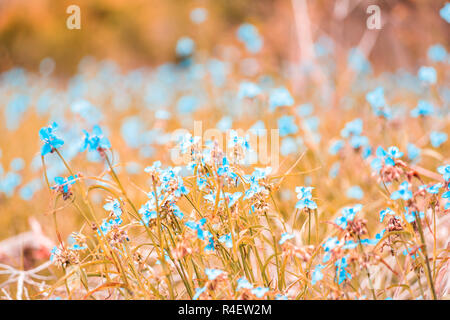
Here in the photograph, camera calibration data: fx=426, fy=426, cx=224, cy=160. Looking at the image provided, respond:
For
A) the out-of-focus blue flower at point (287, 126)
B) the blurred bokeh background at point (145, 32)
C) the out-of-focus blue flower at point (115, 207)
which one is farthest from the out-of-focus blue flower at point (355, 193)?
the blurred bokeh background at point (145, 32)

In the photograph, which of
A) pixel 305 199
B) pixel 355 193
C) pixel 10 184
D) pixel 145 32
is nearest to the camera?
pixel 305 199

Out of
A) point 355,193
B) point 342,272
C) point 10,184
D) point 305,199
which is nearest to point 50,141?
point 305,199

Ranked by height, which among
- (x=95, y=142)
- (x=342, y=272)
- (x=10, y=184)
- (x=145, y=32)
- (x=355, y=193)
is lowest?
(x=342, y=272)

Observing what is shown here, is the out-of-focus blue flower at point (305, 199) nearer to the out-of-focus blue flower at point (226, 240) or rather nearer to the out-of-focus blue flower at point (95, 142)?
the out-of-focus blue flower at point (226, 240)

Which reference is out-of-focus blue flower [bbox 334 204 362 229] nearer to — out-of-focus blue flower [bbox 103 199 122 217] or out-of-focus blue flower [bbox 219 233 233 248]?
out-of-focus blue flower [bbox 219 233 233 248]

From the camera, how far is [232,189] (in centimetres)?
142

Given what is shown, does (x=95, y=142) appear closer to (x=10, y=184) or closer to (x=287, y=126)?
(x=287, y=126)

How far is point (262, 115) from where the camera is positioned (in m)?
3.29

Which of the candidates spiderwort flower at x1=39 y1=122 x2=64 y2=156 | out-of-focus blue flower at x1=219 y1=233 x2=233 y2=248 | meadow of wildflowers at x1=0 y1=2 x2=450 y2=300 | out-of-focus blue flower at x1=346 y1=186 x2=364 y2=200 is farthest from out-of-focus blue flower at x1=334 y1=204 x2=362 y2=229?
out-of-focus blue flower at x1=346 y1=186 x2=364 y2=200

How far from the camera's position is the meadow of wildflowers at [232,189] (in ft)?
3.86
